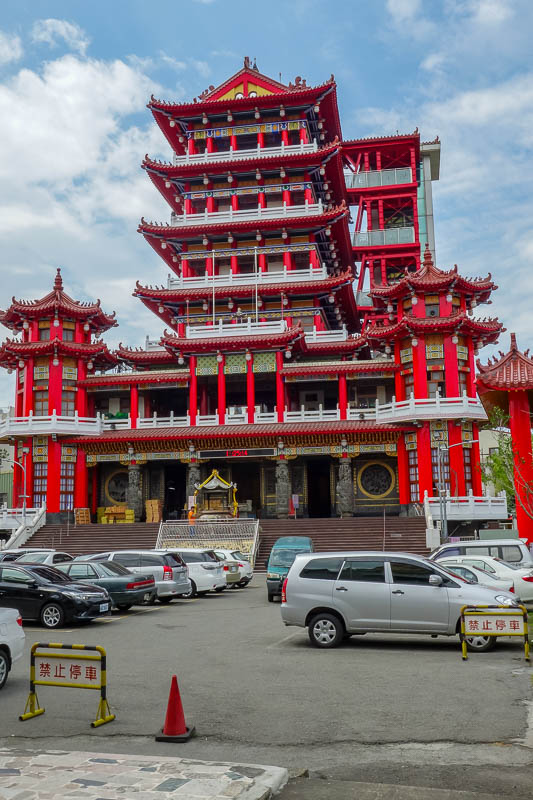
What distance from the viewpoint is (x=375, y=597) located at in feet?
43.6

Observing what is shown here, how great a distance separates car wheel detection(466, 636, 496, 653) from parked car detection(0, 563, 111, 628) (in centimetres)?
838

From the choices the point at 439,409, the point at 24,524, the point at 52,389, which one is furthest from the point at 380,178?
the point at 24,524

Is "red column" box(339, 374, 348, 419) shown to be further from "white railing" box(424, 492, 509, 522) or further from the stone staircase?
"white railing" box(424, 492, 509, 522)

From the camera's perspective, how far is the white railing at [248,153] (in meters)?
49.1

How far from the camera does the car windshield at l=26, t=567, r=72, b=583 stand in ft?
57.8

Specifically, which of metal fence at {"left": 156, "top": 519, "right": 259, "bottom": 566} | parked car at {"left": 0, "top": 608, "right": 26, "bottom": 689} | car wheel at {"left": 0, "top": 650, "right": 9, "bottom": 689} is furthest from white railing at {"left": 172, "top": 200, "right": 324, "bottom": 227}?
car wheel at {"left": 0, "top": 650, "right": 9, "bottom": 689}

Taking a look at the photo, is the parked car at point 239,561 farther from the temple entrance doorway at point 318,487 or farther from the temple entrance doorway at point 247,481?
the temple entrance doorway at point 247,481

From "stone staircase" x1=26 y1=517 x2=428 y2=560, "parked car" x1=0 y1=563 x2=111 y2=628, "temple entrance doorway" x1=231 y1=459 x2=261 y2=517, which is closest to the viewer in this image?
"parked car" x1=0 y1=563 x2=111 y2=628

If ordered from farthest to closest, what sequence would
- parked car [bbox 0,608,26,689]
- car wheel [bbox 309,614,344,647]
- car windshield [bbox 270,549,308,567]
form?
1. car windshield [bbox 270,549,308,567]
2. car wheel [bbox 309,614,344,647]
3. parked car [bbox 0,608,26,689]

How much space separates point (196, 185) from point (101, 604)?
3978 cm

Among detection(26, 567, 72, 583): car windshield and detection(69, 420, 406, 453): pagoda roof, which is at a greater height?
detection(69, 420, 406, 453): pagoda roof

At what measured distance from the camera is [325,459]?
143 ft

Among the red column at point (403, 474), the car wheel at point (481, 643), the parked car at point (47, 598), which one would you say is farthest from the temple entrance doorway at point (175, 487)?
the car wheel at point (481, 643)

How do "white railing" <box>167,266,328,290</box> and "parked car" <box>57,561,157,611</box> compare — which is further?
"white railing" <box>167,266,328,290</box>
